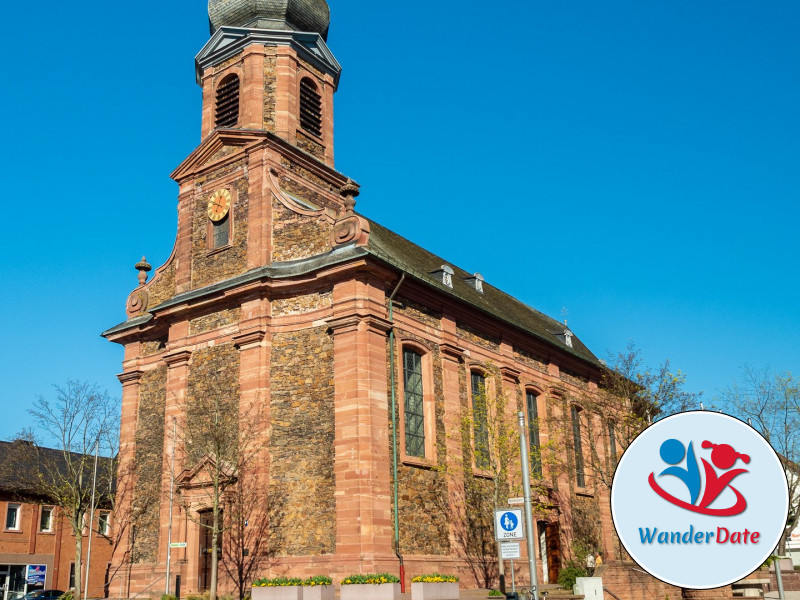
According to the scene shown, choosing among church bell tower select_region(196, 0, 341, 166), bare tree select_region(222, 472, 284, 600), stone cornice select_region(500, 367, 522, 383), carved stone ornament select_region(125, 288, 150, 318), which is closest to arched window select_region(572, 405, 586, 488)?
stone cornice select_region(500, 367, 522, 383)

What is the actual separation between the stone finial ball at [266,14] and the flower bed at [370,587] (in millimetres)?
22166

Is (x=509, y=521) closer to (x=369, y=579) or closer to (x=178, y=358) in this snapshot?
(x=369, y=579)

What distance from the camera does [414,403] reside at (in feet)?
91.1

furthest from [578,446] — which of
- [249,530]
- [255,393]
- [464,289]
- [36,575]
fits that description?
[36,575]

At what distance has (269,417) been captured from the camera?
1033 inches

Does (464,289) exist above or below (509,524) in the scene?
above

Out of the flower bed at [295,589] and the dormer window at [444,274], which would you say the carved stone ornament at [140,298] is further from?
the flower bed at [295,589]

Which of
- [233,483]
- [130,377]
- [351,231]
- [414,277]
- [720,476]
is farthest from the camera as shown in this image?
[130,377]

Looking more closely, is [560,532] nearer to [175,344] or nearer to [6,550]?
[175,344]

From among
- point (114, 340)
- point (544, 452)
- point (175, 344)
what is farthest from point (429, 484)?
point (114, 340)

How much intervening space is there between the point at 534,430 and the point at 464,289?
22.3ft

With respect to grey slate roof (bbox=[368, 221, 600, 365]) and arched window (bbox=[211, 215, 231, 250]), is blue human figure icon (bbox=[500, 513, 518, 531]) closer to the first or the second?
grey slate roof (bbox=[368, 221, 600, 365])

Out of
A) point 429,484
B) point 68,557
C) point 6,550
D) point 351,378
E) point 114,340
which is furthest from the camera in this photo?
point 68,557

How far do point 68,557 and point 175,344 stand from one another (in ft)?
86.8
